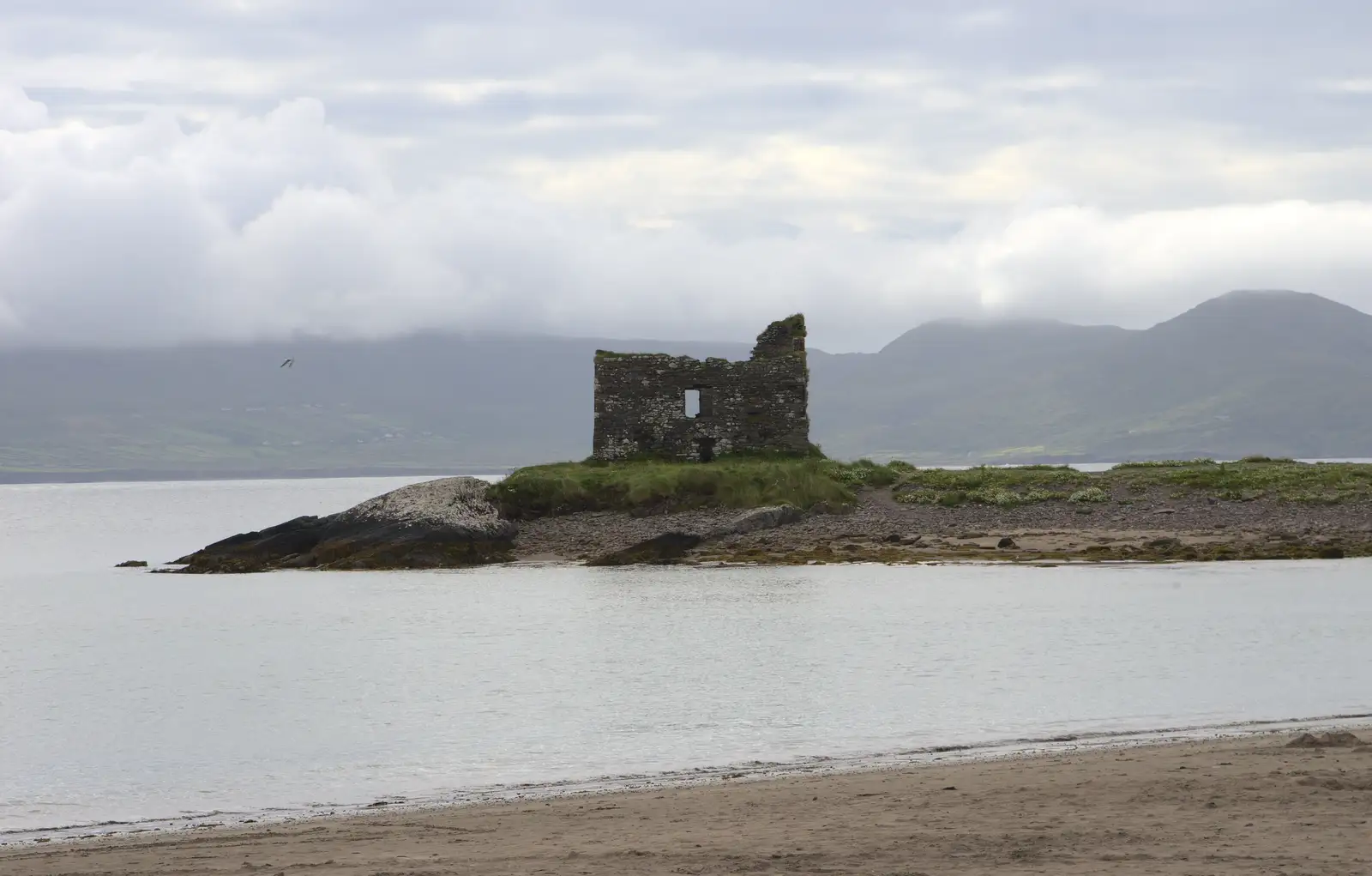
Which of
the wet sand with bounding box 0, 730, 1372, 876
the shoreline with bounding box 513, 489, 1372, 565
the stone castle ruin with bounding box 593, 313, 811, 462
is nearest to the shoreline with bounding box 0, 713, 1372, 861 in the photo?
the wet sand with bounding box 0, 730, 1372, 876

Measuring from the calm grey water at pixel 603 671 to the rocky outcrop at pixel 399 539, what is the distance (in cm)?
220

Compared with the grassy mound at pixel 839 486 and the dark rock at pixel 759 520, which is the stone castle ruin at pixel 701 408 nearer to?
the grassy mound at pixel 839 486

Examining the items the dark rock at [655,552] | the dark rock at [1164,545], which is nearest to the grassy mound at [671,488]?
the dark rock at [655,552]

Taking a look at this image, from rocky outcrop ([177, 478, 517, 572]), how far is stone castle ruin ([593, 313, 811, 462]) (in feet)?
17.1

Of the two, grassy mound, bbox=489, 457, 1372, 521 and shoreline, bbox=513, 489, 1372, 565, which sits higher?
grassy mound, bbox=489, 457, 1372, 521

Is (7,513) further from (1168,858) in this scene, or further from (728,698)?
(1168,858)

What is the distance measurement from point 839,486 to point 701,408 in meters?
6.14

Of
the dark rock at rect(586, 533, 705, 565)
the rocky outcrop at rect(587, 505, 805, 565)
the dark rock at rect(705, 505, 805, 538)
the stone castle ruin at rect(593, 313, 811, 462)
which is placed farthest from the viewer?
the stone castle ruin at rect(593, 313, 811, 462)

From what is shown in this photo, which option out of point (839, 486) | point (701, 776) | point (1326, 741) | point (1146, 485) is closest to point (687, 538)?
point (839, 486)

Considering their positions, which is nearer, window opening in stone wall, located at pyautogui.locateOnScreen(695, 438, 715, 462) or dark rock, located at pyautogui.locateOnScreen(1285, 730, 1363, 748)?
dark rock, located at pyautogui.locateOnScreen(1285, 730, 1363, 748)

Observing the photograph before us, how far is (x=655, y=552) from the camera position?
39406 mm

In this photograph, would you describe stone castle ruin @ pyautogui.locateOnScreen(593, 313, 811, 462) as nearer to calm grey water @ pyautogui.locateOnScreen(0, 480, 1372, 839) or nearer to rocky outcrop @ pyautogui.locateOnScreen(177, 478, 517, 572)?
rocky outcrop @ pyautogui.locateOnScreen(177, 478, 517, 572)

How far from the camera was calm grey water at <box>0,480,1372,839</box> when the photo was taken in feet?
51.0

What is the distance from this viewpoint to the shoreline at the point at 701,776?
1246 cm
